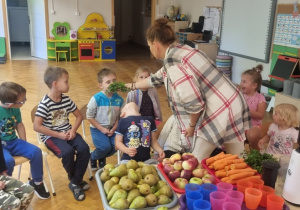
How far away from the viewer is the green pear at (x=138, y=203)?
1.45 m

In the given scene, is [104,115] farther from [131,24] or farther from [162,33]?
[131,24]

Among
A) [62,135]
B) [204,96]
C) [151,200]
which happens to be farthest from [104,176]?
[62,135]

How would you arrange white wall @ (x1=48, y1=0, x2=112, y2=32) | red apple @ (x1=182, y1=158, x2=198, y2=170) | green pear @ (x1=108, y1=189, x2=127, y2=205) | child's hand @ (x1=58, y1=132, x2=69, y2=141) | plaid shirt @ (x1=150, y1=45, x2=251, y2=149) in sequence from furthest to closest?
1. white wall @ (x1=48, y1=0, x2=112, y2=32)
2. child's hand @ (x1=58, y1=132, x2=69, y2=141)
3. plaid shirt @ (x1=150, y1=45, x2=251, y2=149)
4. red apple @ (x1=182, y1=158, x2=198, y2=170)
5. green pear @ (x1=108, y1=189, x2=127, y2=205)

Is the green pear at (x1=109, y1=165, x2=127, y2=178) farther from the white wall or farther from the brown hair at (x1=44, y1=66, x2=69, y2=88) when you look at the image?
the white wall

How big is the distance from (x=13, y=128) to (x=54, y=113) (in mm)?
348

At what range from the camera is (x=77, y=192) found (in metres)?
2.76

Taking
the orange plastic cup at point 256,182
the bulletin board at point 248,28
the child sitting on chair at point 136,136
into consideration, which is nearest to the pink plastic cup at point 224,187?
the orange plastic cup at point 256,182

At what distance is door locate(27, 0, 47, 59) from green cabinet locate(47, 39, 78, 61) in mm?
274

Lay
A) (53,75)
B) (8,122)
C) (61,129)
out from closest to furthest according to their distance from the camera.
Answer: (8,122), (53,75), (61,129)

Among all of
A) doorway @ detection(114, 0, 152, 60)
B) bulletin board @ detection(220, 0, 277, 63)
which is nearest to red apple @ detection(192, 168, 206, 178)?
bulletin board @ detection(220, 0, 277, 63)

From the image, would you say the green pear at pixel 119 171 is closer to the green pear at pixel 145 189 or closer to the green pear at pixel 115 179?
the green pear at pixel 115 179

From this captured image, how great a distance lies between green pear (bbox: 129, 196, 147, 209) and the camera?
1447 mm

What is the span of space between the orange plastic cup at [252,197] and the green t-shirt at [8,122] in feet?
6.39

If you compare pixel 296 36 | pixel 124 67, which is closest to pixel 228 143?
pixel 296 36
